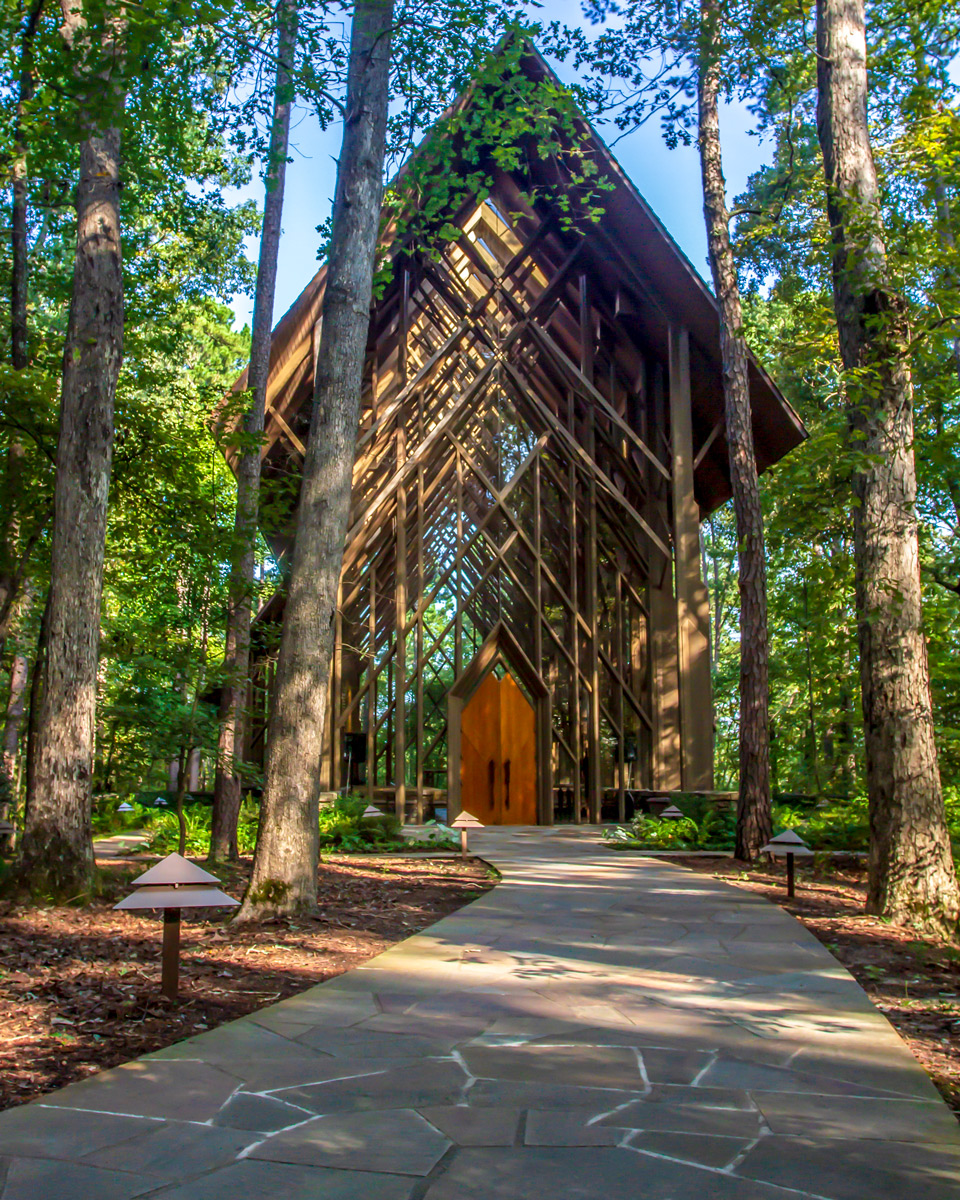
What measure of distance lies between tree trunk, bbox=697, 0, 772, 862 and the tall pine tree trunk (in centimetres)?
468

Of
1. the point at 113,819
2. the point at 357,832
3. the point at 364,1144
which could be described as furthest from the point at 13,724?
the point at 364,1144

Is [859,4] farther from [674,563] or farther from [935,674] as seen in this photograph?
[674,563]

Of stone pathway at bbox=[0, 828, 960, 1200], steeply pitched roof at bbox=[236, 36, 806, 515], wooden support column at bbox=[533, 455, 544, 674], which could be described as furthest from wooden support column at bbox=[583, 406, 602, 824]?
stone pathway at bbox=[0, 828, 960, 1200]

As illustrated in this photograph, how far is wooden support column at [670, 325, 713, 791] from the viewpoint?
1487cm

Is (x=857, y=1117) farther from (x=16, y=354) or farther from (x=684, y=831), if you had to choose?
(x=684, y=831)

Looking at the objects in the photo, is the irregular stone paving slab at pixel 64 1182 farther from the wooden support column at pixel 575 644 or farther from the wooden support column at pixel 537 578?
the wooden support column at pixel 537 578

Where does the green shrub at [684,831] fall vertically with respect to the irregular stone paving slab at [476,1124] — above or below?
below

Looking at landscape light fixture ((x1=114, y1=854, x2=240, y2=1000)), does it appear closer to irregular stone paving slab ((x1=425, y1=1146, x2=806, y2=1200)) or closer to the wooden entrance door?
irregular stone paving slab ((x1=425, y1=1146, x2=806, y2=1200))

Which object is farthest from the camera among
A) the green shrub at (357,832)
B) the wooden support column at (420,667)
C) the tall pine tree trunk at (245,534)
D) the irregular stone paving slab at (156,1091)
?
the wooden support column at (420,667)

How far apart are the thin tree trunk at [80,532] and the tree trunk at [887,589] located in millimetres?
4749

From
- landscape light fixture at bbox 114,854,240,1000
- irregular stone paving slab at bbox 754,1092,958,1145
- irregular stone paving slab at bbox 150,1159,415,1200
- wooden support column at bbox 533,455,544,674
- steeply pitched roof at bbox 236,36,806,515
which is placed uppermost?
steeply pitched roof at bbox 236,36,806,515

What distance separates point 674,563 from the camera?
15500 mm

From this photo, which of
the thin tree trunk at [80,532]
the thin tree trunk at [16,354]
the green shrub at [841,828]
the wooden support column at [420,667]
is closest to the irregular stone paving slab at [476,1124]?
the thin tree trunk at [80,532]

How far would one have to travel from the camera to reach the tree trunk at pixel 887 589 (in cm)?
566
